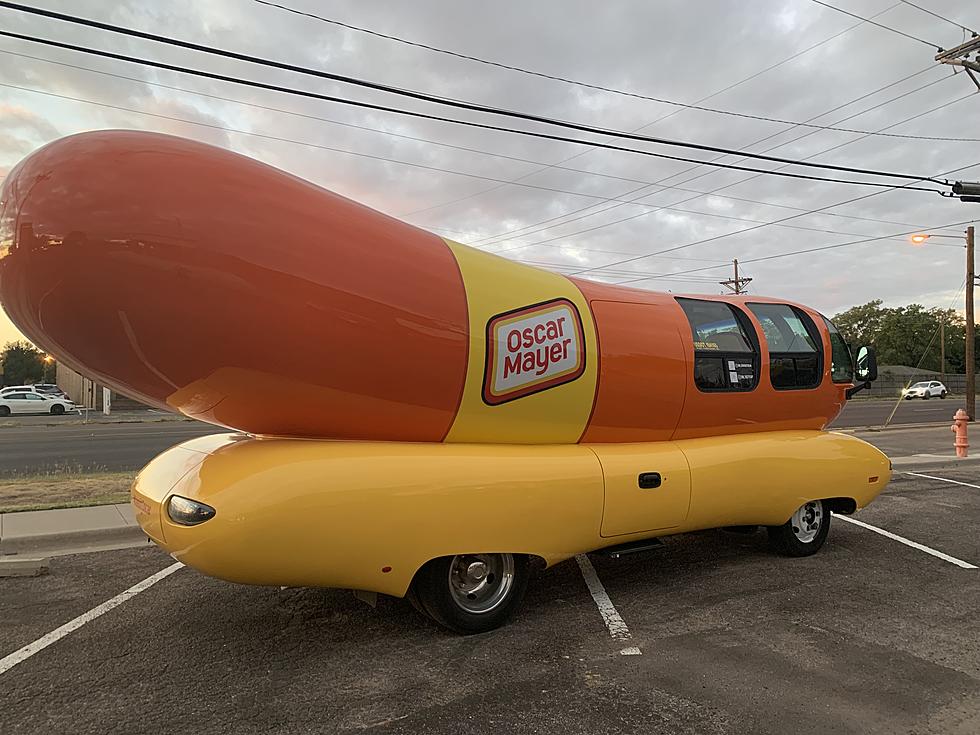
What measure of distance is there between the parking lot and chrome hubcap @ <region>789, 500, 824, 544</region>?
0.32 m

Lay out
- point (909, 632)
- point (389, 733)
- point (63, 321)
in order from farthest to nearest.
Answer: point (909, 632) → point (63, 321) → point (389, 733)

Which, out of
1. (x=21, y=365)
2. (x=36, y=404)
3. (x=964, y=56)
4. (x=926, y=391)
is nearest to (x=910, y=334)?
(x=926, y=391)

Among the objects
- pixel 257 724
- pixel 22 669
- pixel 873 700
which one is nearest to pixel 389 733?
pixel 257 724

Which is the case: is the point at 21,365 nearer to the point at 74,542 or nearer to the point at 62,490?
the point at 62,490

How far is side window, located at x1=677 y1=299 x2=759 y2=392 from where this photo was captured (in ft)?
18.6

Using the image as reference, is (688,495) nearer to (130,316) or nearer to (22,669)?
(130,316)

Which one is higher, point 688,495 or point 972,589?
point 688,495

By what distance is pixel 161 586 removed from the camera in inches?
209

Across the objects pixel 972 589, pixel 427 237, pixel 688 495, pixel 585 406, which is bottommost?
pixel 972 589

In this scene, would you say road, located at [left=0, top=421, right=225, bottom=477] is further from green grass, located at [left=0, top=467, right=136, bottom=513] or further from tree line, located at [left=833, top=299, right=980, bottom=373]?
tree line, located at [left=833, top=299, right=980, bottom=373]

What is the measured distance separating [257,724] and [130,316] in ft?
6.89

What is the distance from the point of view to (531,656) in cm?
406

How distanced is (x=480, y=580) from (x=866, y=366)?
4597 millimetres

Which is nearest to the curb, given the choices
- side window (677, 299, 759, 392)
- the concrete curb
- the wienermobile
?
the concrete curb
